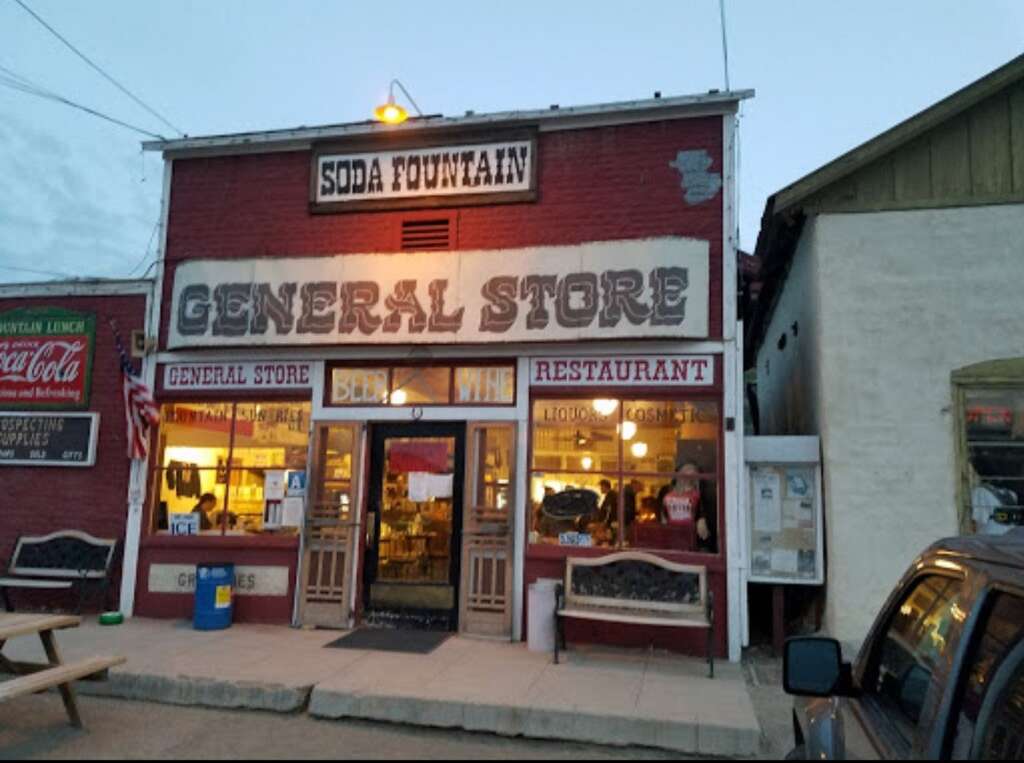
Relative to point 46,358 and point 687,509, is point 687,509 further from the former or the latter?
point 46,358

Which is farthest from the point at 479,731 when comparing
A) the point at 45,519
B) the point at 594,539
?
the point at 45,519

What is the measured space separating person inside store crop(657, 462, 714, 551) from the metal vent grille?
3.72 meters

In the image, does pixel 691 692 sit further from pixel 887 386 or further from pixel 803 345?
pixel 803 345

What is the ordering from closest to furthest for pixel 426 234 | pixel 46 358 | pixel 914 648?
pixel 914 648 < pixel 426 234 < pixel 46 358

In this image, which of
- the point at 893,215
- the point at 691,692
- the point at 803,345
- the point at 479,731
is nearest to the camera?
the point at 479,731

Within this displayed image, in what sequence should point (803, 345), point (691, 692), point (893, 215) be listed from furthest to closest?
point (803, 345) → point (893, 215) → point (691, 692)

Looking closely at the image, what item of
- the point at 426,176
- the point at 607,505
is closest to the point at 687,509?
the point at 607,505

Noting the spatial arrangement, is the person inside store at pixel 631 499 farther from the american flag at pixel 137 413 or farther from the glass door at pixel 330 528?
the american flag at pixel 137 413

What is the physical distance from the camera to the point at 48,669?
5914 mm

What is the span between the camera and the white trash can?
26.0ft

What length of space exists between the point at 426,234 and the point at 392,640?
460 centimetres

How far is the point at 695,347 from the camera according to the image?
8.36 metres

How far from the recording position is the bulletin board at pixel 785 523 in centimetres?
798

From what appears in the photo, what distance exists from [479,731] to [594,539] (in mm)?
2920
